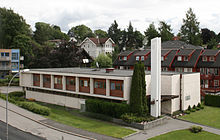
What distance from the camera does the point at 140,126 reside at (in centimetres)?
2995

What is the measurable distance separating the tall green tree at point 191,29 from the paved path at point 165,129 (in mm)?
53877

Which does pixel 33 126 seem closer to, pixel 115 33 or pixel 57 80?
pixel 57 80

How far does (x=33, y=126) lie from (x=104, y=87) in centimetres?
1115

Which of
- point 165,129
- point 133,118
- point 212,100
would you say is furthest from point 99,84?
point 212,100

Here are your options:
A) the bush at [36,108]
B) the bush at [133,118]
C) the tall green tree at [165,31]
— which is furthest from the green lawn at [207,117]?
the tall green tree at [165,31]

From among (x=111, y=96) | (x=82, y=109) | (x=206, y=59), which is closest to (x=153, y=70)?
(x=111, y=96)

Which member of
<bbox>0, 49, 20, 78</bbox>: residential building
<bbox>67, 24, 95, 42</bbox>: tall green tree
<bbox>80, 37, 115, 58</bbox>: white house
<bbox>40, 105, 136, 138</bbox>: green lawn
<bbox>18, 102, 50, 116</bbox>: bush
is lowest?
<bbox>40, 105, 136, 138</bbox>: green lawn

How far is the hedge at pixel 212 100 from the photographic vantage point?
42.3m

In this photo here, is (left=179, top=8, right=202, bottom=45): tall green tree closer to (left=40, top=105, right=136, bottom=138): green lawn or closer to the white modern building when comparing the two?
the white modern building

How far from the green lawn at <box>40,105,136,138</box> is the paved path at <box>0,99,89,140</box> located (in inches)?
104

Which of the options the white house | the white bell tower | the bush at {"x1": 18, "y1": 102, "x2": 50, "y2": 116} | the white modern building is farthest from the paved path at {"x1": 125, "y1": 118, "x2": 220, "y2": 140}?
the white house

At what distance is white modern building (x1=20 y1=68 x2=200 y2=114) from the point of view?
34.5 metres

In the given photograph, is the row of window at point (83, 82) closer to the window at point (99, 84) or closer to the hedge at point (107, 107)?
the window at point (99, 84)

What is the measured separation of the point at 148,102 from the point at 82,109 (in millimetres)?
10124
